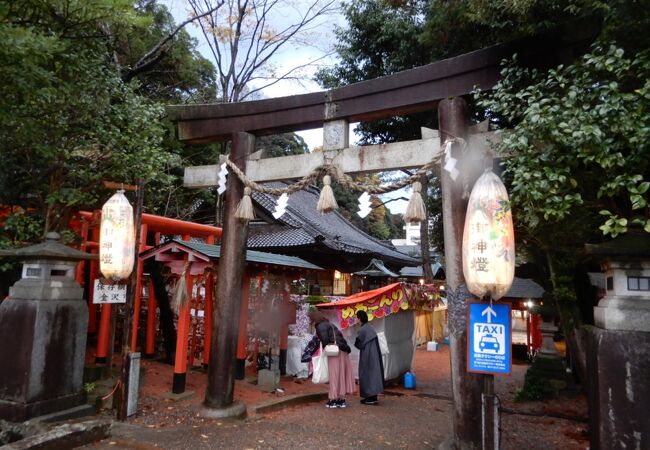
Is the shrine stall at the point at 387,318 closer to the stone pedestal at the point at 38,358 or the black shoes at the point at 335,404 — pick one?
the black shoes at the point at 335,404

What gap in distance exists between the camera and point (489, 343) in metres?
4.36

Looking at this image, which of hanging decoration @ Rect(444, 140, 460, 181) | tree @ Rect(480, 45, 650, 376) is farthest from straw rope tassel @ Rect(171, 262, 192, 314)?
tree @ Rect(480, 45, 650, 376)

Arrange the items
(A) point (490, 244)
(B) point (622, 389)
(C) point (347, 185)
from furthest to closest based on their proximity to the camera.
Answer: (C) point (347, 185) < (A) point (490, 244) < (B) point (622, 389)

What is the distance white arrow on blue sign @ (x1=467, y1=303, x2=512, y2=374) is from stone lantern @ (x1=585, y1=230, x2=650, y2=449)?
0.86 meters

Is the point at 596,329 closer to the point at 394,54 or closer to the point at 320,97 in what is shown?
the point at 320,97

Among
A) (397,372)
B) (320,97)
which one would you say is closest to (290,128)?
(320,97)

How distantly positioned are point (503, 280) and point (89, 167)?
291 inches

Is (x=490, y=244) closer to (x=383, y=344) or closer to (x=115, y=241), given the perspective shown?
(x=115, y=241)

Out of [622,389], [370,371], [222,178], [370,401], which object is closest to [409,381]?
Answer: [370,401]

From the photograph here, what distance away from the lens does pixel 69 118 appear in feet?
24.1

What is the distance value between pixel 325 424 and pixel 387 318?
13.1ft

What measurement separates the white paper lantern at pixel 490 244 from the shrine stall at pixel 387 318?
236 inches

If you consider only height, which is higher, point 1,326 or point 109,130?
point 109,130

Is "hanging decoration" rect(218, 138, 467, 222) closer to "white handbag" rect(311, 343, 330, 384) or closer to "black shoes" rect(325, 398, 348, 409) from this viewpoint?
"white handbag" rect(311, 343, 330, 384)
